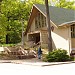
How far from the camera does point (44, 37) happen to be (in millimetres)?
31438

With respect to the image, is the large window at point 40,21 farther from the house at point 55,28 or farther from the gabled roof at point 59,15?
the gabled roof at point 59,15

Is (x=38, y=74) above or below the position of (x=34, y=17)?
below

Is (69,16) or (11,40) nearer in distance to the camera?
(69,16)

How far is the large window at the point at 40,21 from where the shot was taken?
33853mm

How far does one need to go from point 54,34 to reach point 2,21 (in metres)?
7.69

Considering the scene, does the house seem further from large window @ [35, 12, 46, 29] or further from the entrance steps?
the entrance steps

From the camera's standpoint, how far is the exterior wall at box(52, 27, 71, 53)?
91.1 feet

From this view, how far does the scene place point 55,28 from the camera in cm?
2986

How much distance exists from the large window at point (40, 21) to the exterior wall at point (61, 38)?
4.01m

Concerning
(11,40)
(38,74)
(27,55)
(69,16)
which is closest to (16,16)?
(11,40)

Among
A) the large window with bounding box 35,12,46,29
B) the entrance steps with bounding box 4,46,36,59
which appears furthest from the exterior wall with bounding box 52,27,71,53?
the large window with bounding box 35,12,46,29

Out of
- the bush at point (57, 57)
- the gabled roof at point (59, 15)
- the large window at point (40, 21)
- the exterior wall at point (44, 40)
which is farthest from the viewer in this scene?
the large window at point (40, 21)

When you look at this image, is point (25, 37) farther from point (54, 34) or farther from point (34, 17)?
point (54, 34)

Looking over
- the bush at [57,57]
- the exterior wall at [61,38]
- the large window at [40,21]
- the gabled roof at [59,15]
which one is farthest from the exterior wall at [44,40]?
the bush at [57,57]
